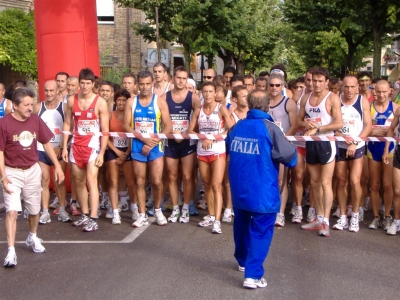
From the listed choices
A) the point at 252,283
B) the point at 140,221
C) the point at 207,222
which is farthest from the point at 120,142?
the point at 252,283

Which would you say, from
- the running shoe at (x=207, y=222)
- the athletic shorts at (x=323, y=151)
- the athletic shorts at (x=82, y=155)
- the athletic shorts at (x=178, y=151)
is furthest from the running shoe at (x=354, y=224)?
the athletic shorts at (x=82, y=155)

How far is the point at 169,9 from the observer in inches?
992

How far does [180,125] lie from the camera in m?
8.80

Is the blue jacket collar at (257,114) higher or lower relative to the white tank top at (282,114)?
higher

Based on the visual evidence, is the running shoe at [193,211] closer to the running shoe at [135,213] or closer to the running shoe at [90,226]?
the running shoe at [135,213]

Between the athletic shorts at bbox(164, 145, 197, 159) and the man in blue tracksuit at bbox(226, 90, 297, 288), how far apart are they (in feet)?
9.08

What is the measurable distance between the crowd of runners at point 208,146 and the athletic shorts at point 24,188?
1302 millimetres

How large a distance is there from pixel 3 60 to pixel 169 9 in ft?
24.8

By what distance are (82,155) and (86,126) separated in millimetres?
408

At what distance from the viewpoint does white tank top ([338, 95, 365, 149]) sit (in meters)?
8.23

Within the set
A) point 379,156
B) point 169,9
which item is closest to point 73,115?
point 379,156

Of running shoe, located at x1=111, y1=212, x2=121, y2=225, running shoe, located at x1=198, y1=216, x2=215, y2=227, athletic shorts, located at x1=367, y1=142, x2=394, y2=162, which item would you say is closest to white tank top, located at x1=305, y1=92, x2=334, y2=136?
athletic shorts, located at x1=367, y1=142, x2=394, y2=162

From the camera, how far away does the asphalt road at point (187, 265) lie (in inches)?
228

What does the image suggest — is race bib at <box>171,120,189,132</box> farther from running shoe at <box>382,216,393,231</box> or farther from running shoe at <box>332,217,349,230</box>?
running shoe at <box>382,216,393,231</box>
